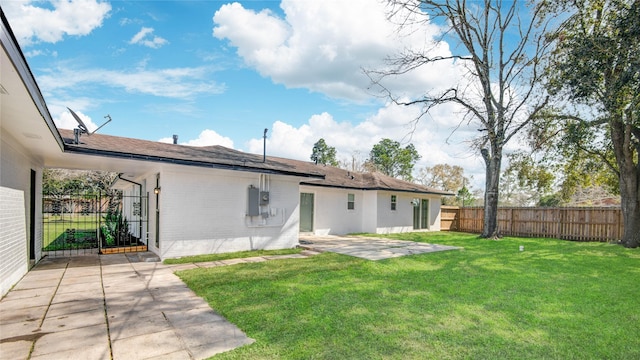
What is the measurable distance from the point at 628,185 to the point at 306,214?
12.3 m

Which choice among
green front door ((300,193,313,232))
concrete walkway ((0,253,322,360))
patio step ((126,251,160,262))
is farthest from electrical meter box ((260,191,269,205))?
green front door ((300,193,313,232))

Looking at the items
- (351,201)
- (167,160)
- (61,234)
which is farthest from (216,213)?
(61,234)

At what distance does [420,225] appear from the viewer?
1858 centimetres

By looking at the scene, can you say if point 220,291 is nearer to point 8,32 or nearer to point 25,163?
point 8,32

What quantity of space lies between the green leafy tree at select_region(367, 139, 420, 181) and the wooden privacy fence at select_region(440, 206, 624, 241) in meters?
17.4

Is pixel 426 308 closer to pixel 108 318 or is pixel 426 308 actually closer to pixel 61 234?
pixel 108 318

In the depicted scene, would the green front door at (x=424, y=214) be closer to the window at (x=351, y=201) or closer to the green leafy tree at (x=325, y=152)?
the window at (x=351, y=201)

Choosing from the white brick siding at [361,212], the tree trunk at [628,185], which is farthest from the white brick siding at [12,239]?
the tree trunk at [628,185]

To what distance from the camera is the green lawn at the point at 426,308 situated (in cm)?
323

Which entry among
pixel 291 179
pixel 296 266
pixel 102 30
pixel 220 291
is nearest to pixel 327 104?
pixel 291 179

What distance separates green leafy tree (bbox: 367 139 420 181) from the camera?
119ft

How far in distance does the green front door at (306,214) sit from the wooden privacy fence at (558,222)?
10.5m

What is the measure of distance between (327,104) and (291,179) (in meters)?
11.7

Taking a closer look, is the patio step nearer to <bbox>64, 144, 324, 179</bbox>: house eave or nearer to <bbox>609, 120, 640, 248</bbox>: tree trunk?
<bbox>64, 144, 324, 179</bbox>: house eave
